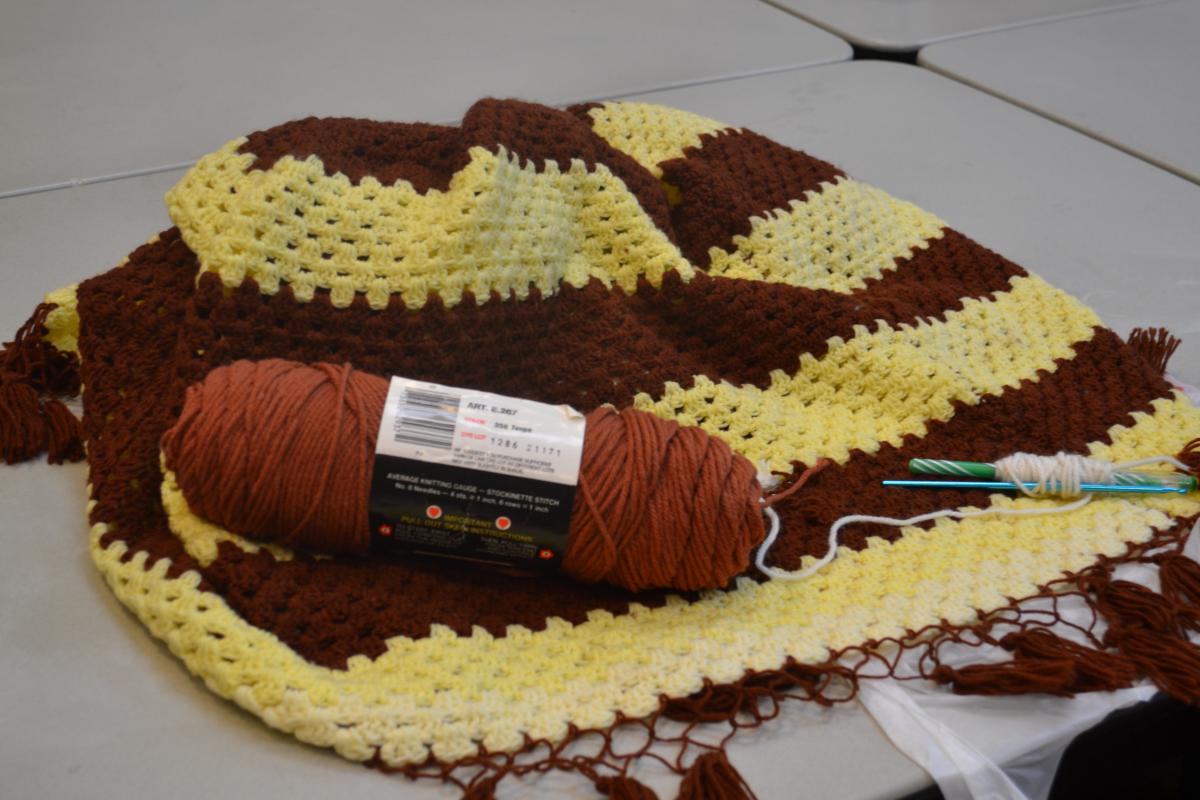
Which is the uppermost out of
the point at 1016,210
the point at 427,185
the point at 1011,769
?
the point at 427,185

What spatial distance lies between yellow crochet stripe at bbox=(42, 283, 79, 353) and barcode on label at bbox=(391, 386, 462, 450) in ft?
1.20

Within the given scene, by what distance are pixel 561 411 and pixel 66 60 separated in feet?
3.74

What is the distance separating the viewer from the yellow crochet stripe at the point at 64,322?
2.77ft

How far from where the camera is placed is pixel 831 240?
99 centimetres

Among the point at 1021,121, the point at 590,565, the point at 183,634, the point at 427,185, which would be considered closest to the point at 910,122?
the point at 1021,121

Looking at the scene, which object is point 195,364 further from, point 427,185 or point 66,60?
point 66,60

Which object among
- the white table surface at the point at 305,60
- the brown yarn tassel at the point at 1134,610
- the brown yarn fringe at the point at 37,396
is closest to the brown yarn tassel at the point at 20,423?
the brown yarn fringe at the point at 37,396

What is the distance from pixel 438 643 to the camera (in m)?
0.65

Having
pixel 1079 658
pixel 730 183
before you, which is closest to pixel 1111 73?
pixel 730 183

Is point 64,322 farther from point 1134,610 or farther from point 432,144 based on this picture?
point 1134,610

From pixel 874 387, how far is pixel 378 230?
43 centimetres

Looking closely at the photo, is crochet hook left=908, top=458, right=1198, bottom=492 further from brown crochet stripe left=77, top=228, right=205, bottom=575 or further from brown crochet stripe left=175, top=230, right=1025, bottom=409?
brown crochet stripe left=77, top=228, right=205, bottom=575

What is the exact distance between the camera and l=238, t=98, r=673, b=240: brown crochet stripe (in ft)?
2.68

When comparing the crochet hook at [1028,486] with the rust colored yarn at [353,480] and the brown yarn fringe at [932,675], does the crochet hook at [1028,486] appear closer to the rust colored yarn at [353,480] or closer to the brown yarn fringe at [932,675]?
the brown yarn fringe at [932,675]
